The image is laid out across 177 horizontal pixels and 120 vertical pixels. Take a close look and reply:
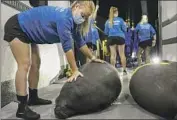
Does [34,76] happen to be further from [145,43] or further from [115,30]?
[145,43]

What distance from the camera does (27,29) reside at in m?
2.07

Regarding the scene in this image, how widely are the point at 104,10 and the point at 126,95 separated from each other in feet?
10.4

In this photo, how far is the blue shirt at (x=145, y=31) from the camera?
502 centimetres

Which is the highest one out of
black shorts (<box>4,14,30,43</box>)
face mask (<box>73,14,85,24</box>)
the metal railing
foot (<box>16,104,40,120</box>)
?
the metal railing

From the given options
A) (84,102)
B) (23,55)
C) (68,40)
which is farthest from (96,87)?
(23,55)

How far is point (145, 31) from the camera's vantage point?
5031mm

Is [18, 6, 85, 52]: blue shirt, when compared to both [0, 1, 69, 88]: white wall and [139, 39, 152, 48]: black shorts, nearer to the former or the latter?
[0, 1, 69, 88]: white wall

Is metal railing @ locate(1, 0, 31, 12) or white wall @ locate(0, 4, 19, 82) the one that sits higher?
metal railing @ locate(1, 0, 31, 12)

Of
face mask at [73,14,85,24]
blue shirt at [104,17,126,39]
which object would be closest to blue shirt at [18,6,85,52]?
face mask at [73,14,85,24]

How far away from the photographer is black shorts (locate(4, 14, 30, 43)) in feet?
6.63

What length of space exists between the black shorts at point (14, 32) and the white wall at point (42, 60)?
0.27m

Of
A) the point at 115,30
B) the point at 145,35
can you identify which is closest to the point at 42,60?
the point at 115,30

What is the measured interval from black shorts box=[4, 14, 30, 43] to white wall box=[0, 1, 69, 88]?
27 cm

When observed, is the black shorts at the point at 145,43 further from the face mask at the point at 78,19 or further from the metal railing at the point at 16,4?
the face mask at the point at 78,19
